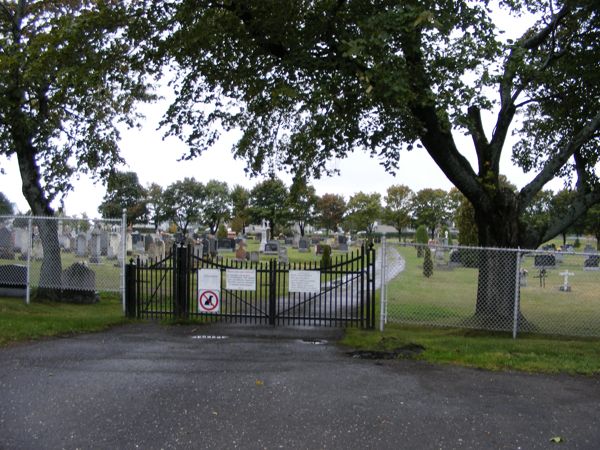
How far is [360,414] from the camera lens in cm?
539

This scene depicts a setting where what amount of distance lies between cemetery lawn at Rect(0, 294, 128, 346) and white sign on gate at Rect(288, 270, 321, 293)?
360 cm

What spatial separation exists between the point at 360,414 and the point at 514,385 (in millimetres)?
2318

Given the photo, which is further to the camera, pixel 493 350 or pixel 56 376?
pixel 493 350

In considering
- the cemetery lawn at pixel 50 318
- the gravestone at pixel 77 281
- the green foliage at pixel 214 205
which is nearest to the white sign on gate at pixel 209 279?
the cemetery lawn at pixel 50 318

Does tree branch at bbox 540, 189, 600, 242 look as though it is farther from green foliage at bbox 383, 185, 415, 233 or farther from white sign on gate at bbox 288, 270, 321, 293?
green foliage at bbox 383, 185, 415, 233

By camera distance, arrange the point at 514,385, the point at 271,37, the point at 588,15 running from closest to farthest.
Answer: the point at 514,385
the point at 271,37
the point at 588,15

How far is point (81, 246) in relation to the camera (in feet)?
56.6

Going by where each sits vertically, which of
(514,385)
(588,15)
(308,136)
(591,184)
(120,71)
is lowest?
(514,385)

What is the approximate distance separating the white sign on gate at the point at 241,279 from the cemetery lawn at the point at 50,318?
2.39m

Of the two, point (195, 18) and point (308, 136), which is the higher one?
point (195, 18)

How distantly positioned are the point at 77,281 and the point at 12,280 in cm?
161

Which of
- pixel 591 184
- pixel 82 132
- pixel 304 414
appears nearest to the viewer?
pixel 304 414

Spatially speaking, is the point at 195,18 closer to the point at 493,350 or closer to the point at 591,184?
the point at 493,350

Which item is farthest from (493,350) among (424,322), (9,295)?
(9,295)
